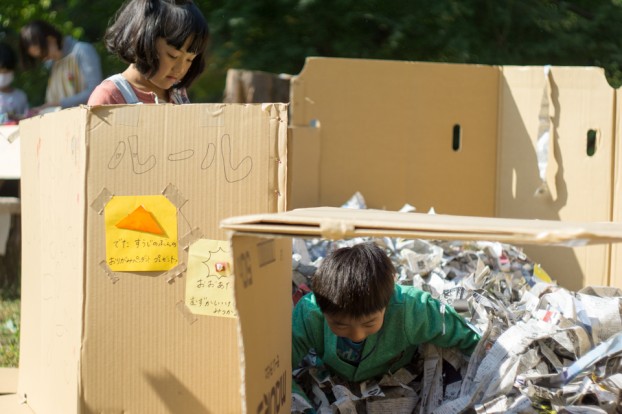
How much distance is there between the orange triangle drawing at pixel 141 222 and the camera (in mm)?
1817

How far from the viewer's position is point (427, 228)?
4.72 feet

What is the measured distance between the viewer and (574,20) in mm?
6953

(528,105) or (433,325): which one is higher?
(528,105)

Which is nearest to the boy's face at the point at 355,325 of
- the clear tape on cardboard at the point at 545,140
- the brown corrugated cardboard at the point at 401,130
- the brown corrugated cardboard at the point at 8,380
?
the brown corrugated cardboard at the point at 8,380

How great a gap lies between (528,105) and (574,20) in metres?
3.41

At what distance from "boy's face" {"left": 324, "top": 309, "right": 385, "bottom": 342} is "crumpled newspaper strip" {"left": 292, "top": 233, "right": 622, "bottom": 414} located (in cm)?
18

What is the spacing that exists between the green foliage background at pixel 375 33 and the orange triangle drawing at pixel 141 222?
15.3 ft

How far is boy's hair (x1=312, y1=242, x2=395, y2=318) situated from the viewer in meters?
2.20

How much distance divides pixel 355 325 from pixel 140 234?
676 mm

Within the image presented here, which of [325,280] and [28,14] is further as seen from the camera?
[28,14]

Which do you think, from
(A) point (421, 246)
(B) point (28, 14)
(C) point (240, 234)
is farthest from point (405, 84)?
(B) point (28, 14)

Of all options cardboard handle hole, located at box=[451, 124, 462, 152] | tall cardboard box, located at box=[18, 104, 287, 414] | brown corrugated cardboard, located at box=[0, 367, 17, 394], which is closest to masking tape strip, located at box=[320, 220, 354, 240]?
tall cardboard box, located at box=[18, 104, 287, 414]

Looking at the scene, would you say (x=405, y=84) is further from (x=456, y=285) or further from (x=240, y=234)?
(x=240, y=234)

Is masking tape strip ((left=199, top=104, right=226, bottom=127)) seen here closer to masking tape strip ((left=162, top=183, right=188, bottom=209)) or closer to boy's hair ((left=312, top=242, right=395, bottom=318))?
masking tape strip ((left=162, top=183, right=188, bottom=209))
